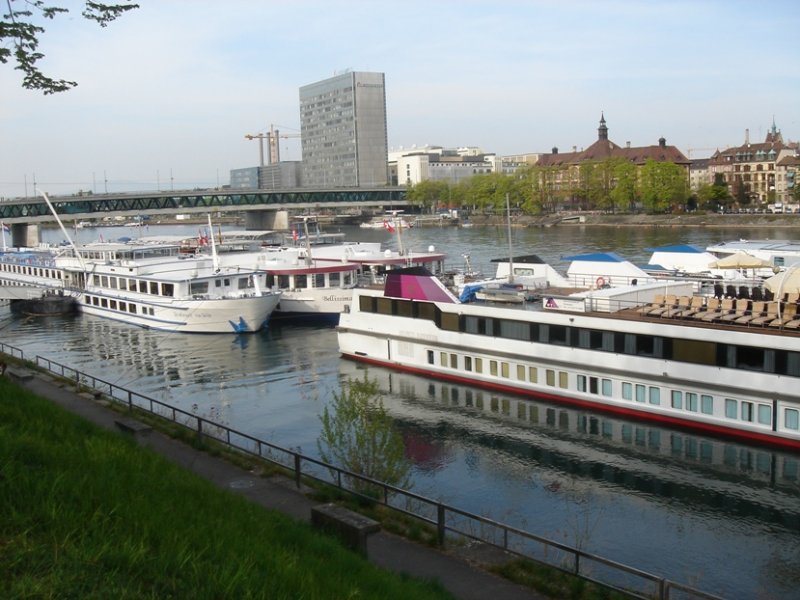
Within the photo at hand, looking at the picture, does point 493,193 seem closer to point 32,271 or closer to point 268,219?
point 268,219

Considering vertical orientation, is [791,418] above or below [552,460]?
above

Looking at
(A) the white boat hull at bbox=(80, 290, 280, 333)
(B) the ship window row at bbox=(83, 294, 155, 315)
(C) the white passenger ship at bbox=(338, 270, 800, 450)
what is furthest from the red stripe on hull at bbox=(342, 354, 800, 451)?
(B) the ship window row at bbox=(83, 294, 155, 315)

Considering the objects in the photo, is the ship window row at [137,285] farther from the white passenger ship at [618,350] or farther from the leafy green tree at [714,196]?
the leafy green tree at [714,196]

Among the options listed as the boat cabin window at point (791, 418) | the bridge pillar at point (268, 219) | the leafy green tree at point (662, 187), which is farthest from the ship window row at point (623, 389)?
the bridge pillar at point (268, 219)

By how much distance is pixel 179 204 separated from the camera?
120250mm

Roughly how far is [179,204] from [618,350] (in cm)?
10283

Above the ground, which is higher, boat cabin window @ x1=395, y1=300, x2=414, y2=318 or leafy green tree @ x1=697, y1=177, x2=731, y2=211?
leafy green tree @ x1=697, y1=177, x2=731, y2=211

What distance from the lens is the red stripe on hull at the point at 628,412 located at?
75.2ft

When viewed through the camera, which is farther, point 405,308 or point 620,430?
point 405,308

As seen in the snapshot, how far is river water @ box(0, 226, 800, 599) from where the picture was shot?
17141mm

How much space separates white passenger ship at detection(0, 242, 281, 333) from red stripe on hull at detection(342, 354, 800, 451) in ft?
42.4

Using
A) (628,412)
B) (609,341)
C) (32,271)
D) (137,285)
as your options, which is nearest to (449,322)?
(609,341)

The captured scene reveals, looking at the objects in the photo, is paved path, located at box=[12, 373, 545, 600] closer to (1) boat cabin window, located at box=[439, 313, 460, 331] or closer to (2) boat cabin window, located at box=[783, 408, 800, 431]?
(2) boat cabin window, located at box=[783, 408, 800, 431]

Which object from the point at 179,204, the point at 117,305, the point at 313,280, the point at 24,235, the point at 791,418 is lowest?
the point at 791,418
